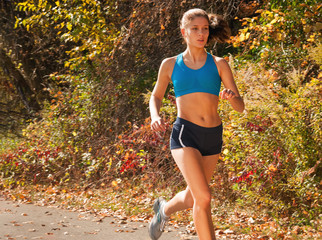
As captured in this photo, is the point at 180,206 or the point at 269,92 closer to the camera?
the point at 180,206

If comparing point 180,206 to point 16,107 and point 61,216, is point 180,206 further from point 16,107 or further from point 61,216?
point 16,107

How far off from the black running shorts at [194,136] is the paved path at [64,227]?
6.34 feet

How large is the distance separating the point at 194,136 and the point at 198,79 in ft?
1.57

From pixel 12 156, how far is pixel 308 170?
27.1ft

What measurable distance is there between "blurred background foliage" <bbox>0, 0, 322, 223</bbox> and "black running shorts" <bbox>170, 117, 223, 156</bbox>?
5.71 ft

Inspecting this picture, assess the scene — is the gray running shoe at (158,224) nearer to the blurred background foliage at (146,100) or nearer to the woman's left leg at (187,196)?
the woman's left leg at (187,196)

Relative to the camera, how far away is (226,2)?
9805 mm

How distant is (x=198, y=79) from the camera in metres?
4.26

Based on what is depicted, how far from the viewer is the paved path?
6.09 metres

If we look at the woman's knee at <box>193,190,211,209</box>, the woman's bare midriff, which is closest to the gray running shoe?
the woman's knee at <box>193,190,211,209</box>

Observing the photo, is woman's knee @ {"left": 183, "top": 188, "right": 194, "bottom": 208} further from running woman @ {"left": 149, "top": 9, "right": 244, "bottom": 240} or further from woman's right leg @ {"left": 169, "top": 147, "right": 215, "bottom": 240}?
woman's right leg @ {"left": 169, "top": 147, "right": 215, "bottom": 240}

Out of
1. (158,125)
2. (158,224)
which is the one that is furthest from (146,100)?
(158,125)

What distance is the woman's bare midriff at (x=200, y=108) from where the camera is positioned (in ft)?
14.0

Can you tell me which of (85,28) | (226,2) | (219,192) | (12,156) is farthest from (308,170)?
(12,156)
